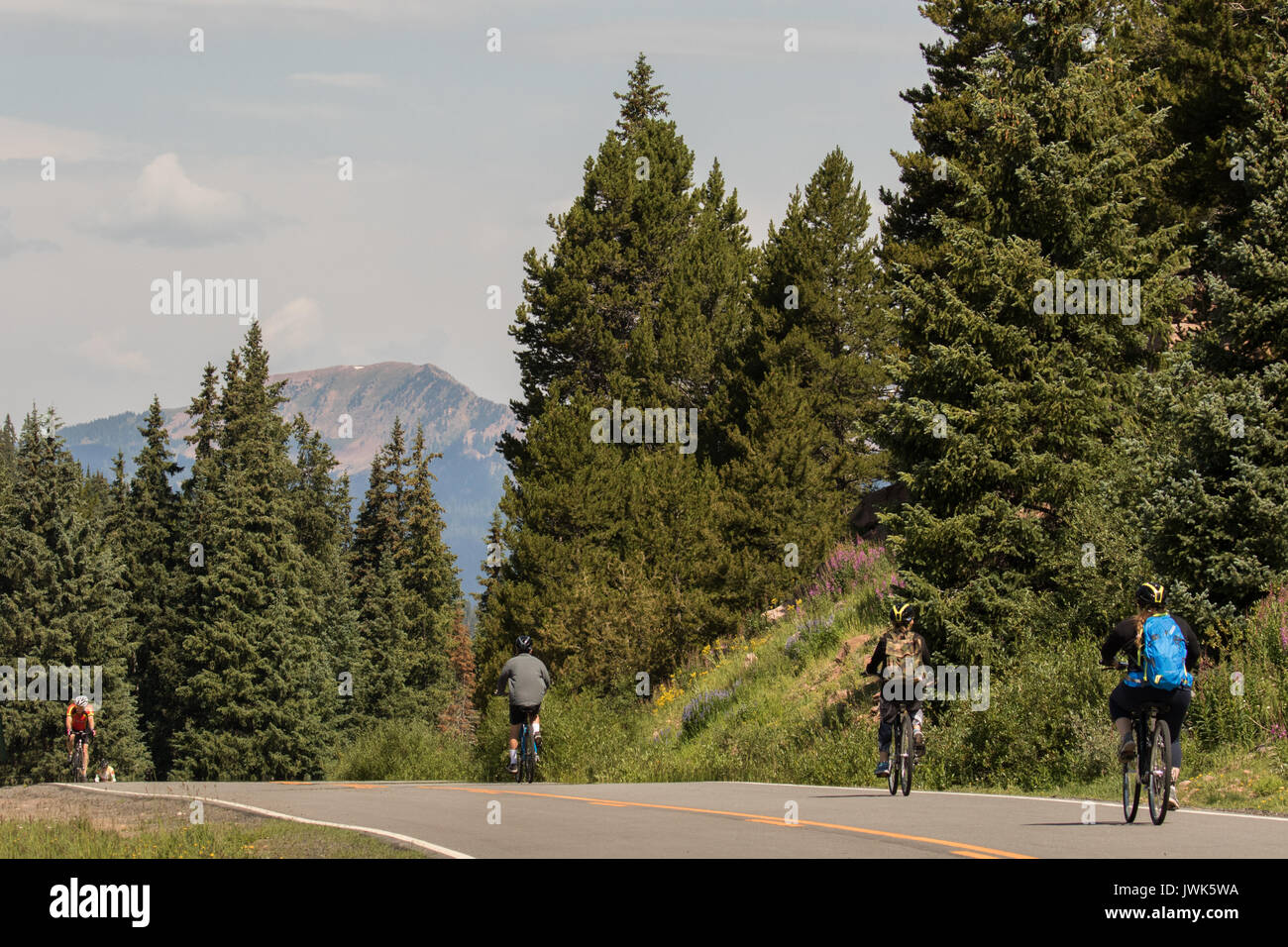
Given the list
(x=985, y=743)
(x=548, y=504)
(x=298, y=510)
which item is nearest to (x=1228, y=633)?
(x=985, y=743)

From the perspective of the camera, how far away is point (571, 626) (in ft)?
125

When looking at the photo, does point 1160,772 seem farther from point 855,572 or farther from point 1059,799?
point 855,572

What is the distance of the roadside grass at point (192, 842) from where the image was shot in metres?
10.9

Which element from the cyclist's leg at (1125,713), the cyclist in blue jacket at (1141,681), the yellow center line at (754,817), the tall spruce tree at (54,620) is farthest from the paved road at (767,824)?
the tall spruce tree at (54,620)

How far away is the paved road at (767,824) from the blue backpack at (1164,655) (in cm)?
116

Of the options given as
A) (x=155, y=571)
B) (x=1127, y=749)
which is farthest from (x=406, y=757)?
(x=155, y=571)

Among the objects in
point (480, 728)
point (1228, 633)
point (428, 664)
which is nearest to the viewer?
point (1228, 633)

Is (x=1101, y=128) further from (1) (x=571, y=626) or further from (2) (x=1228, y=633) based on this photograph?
(1) (x=571, y=626)

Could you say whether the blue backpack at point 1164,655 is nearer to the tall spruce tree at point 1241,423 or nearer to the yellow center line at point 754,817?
the yellow center line at point 754,817

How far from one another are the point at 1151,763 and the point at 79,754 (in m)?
26.8

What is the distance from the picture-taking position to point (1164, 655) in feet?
40.0

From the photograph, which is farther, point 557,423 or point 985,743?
point 557,423

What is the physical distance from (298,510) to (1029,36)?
7554cm

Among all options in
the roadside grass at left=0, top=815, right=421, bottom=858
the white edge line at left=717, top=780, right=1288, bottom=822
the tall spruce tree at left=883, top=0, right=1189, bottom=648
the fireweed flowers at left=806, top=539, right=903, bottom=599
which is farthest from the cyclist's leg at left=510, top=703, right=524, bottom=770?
the fireweed flowers at left=806, top=539, right=903, bottom=599
